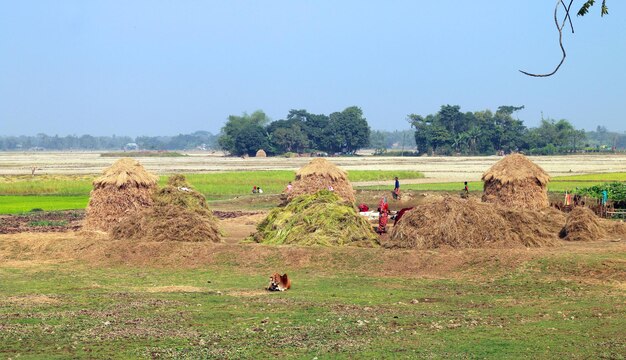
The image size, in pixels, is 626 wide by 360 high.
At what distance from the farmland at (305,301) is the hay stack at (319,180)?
1124 centimetres

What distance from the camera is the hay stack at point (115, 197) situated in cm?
2817

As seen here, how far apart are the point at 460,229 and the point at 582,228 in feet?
15.2

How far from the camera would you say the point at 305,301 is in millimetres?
15719

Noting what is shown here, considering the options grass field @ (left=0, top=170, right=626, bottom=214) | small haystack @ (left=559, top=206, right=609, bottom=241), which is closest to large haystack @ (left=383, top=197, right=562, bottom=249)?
small haystack @ (left=559, top=206, right=609, bottom=241)

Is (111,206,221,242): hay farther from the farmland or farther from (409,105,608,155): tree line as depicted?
(409,105,608,155): tree line

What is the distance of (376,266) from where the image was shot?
2011 cm

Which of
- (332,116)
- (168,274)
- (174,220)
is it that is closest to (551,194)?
(174,220)

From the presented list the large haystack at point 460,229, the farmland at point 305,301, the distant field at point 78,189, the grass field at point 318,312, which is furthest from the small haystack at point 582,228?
the distant field at point 78,189

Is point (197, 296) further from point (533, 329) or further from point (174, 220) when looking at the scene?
point (174, 220)

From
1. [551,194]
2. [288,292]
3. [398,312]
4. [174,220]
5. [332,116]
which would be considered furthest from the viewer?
[332,116]

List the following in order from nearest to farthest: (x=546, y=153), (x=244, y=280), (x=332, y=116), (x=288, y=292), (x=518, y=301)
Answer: (x=518, y=301), (x=288, y=292), (x=244, y=280), (x=546, y=153), (x=332, y=116)

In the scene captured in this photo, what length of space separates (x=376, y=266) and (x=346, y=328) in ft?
23.1

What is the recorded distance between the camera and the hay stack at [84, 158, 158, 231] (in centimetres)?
2817

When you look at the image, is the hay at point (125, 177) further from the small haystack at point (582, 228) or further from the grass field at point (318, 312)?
the small haystack at point (582, 228)
